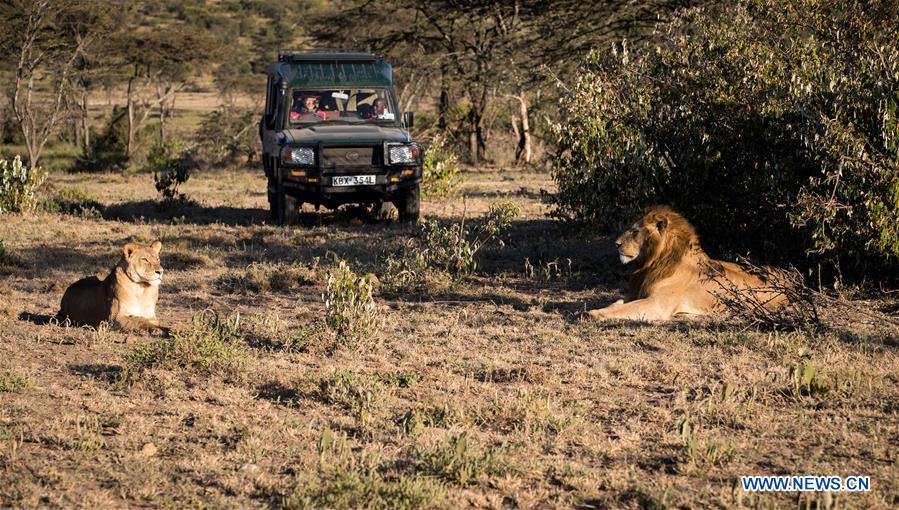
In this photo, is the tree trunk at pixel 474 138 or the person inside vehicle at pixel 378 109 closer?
the person inside vehicle at pixel 378 109

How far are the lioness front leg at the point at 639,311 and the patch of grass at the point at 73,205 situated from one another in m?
9.09

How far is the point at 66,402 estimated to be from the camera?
544 cm

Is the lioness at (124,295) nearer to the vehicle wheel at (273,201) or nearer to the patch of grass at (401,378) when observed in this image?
the patch of grass at (401,378)

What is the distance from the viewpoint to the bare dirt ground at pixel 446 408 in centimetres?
423

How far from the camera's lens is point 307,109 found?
13.3 m

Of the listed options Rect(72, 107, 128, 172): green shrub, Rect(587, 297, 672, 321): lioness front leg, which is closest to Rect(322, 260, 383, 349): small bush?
Rect(587, 297, 672, 321): lioness front leg

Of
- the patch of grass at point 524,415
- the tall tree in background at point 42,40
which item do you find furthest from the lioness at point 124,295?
the tall tree in background at point 42,40

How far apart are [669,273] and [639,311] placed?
0.33 m

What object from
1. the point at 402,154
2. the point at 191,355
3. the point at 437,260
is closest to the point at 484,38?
the point at 402,154

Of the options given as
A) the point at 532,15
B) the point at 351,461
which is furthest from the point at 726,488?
the point at 532,15

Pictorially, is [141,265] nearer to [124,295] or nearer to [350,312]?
[124,295]

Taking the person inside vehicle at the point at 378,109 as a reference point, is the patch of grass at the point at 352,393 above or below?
below

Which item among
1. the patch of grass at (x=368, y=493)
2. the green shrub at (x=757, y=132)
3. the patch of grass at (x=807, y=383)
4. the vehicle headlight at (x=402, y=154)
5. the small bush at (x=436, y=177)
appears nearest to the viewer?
the patch of grass at (x=368, y=493)

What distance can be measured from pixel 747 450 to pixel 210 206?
12.3 meters
